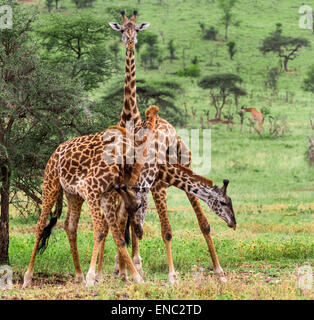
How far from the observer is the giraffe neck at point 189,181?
30.8ft

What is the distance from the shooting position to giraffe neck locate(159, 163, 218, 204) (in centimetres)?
938

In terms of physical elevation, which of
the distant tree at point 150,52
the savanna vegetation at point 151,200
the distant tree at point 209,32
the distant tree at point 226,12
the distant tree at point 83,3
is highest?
the distant tree at point 83,3

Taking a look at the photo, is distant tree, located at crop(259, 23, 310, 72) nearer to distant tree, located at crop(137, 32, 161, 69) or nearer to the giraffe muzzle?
distant tree, located at crop(137, 32, 161, 69)

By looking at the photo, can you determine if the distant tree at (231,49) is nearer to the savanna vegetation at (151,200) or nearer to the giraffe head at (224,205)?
the savanna vegetation at (151,200)

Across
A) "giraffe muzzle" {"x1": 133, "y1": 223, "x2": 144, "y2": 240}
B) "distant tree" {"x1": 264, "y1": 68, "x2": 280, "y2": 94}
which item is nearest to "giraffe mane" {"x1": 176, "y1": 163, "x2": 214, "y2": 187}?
"giraffe muzzle" {"x1": 133, "y1": 223, "x2": 144, "y2": 240}

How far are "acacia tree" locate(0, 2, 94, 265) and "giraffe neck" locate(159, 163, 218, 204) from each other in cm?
261

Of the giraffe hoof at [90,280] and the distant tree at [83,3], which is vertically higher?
the distant tree at [83,3]

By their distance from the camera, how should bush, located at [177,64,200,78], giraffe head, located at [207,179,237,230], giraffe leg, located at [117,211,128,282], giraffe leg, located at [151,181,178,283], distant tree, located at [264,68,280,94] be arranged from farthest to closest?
1. bush, located at [177,64,200,78]
2. distant tree, located at [264,68,280,94]
3. giraffe leg, located at [151,181,178,283]
4. giraffe leg, located at [117,211,128,282]
5. giraffe head, located at [207,179,237,230]

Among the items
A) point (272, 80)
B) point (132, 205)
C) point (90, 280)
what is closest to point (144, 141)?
point (132, 205)

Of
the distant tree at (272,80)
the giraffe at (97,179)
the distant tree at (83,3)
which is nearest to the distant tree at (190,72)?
the distant tree at (272,80)

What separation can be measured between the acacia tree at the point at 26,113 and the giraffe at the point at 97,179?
1.48 m

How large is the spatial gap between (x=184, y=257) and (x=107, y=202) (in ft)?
11.1

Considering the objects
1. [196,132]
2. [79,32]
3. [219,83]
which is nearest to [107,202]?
[79,32]
